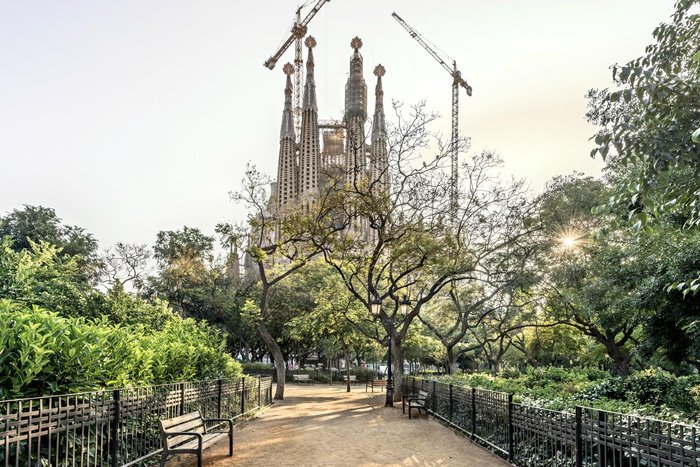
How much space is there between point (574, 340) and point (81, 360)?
35268mm

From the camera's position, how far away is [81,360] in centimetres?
588

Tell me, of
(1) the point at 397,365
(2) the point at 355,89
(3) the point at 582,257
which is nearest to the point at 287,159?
(2) the point at 355,89

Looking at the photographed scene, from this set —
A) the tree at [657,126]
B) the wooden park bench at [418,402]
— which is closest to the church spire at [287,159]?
the wooden park bench at [418,402]

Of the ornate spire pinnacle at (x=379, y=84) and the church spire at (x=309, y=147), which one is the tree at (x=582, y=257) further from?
the ornate spire pinnacle at (x=379, y=84)

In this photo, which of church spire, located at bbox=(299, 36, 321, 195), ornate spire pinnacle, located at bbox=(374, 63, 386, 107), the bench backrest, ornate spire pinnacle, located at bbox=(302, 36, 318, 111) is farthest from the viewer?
ornate spire pinnacle, located at bbox=(374, 63, 386, 107)

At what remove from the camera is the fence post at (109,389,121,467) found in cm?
614

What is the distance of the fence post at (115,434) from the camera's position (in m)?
6.14

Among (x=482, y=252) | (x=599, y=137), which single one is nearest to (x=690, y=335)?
(x=482, y=252)

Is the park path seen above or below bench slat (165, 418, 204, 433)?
below

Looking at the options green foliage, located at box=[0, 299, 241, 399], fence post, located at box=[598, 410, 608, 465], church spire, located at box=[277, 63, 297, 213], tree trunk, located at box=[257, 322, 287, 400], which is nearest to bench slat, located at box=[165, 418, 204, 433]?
green foliage, located at box=[0, 299, 241, 399]

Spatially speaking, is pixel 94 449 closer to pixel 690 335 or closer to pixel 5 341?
pixel 5 341

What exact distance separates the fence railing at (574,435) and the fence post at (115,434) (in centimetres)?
550

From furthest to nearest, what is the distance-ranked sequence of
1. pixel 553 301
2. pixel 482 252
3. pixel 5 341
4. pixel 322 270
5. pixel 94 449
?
pixel 322 270, pixel 553 301, pixel 482 252, pixel 94 449, pixel 5 341

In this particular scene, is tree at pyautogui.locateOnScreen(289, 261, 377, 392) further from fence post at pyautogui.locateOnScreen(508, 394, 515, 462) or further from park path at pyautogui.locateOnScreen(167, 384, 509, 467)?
fence post at pyautogui.locateOnScreen(508, 394, 515, 462)
